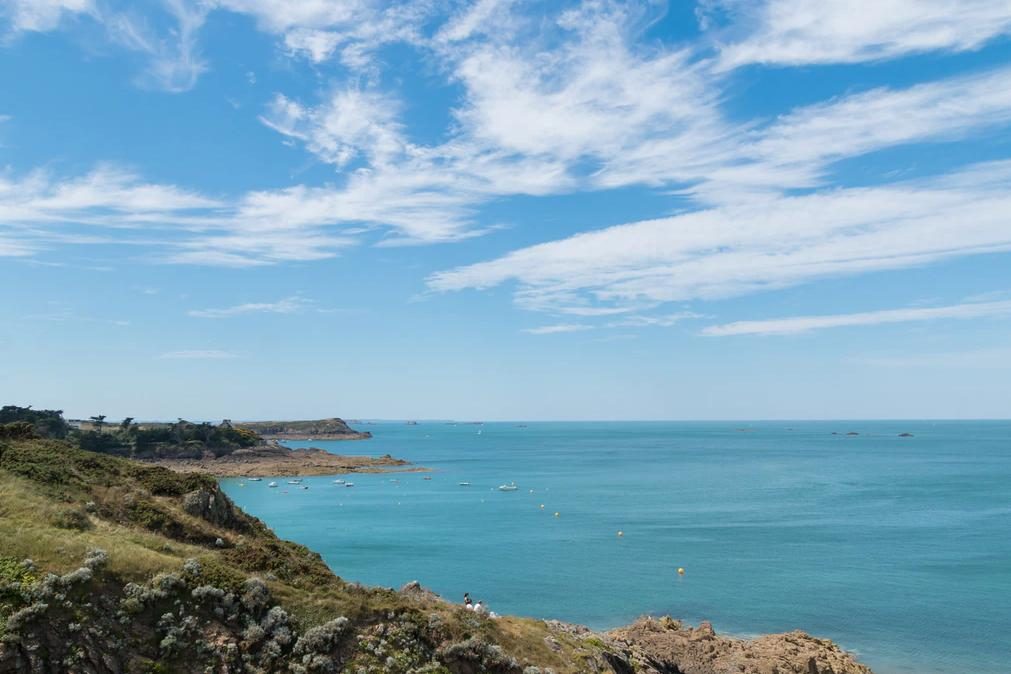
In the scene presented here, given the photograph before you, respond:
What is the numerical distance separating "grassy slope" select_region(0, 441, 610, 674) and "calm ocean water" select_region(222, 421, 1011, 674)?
2578 centimetres

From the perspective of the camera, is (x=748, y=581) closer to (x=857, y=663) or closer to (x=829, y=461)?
(x=857, y=663)

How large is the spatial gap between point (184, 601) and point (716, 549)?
58.1 meters

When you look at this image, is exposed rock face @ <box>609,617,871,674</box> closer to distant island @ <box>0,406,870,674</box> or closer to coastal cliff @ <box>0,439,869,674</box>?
distant island @ <box>0,406,870,674</box>

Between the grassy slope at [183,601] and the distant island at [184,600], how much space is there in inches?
1.6

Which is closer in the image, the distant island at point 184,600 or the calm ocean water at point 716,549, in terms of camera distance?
the distant island at point 184,600

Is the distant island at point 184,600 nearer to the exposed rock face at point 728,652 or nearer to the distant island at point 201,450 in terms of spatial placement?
the exposed rock face at point 728,652

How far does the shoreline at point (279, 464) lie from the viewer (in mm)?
138250

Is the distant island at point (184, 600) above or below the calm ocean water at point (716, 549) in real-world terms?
above

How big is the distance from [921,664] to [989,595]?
18.7 m

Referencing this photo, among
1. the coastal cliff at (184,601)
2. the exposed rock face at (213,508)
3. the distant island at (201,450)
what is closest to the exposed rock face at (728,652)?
the coastal cliff at (184,601)

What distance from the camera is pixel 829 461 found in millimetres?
179375

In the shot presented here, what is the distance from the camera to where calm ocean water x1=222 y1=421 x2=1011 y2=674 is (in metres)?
46.7

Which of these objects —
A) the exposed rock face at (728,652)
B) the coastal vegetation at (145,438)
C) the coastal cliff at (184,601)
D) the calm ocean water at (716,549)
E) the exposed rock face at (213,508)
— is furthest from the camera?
the coastal vegetation at (145,438)

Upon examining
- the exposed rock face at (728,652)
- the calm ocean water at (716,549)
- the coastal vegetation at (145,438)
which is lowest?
the calm ocean water at (716,549)
